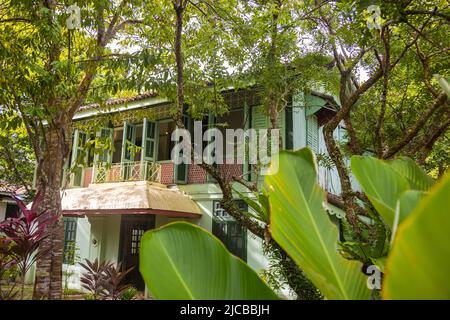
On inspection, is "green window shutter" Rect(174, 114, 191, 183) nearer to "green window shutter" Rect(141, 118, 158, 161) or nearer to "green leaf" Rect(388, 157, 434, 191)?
"green window shutter" Rect(141, 118, 158, 161)

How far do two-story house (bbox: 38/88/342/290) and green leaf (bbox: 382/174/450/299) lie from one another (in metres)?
7.59

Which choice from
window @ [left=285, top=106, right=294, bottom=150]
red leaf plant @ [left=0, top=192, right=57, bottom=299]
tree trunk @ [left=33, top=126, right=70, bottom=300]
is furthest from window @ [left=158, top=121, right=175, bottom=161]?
red leaf plant @ [left=0, top=192, right=57, bottom=299]

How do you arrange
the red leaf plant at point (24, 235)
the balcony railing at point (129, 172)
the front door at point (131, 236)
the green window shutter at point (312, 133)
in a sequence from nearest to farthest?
the red leaf plant at point (24, 235) → the green window shutter at point (312, 133) → the balcony railing at point (129, 172) → the front door at point (131, 236)

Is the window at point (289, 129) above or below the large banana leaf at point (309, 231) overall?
above

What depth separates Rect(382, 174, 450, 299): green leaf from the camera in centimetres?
50

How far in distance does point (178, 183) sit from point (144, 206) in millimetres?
1618

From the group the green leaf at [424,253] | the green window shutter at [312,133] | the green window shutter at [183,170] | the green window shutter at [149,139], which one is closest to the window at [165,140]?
the green window shutter at [149,139]

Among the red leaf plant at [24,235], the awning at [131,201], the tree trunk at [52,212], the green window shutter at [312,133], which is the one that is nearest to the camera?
the red leaf plant at [24,235]

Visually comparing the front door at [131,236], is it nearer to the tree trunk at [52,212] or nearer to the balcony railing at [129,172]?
the balcony railing at [129,172]

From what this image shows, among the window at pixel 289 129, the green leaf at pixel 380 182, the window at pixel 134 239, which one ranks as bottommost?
the green leaf at pixel 380 182

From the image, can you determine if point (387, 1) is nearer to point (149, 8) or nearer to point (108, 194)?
point (149, 8)

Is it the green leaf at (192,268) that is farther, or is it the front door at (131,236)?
the front door at (131,236)

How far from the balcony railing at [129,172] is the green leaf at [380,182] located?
928 cm

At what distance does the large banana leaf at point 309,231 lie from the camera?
81cm
